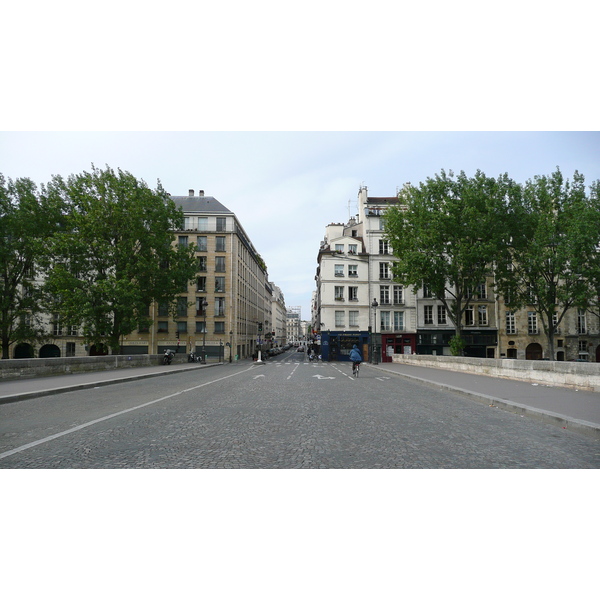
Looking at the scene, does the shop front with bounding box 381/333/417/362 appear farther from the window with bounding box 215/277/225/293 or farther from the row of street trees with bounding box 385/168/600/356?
the window with bounding box 215/277/225/293

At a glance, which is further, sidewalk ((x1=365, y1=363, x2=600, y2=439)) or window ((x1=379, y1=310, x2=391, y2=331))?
window ((x1=379, y1=310, x2=391, y2=331))

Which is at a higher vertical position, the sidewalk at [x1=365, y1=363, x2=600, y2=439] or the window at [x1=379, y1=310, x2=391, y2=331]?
the window at [x1=379, y1=310, x2=391, y2=331]

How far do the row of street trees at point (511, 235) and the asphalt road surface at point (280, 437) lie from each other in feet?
80.4

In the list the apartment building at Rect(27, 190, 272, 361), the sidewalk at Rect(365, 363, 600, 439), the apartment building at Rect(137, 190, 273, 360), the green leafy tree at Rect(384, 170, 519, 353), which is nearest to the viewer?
the sidewalk at Rect(365, 363, 600, 439)

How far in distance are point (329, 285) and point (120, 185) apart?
27456 mm

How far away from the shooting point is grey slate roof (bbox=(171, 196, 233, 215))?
59406 mm

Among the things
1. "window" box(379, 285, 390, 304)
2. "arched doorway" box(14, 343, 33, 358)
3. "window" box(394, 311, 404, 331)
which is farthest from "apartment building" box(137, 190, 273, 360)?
"window" box(394, 311, 404, 331)

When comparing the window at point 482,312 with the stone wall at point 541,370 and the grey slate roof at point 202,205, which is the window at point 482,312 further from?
the grey slate roof at point 202,205

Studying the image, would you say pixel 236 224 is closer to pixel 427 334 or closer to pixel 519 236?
pixel 427 334

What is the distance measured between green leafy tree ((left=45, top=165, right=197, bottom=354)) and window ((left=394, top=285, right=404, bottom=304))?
88.2 ft

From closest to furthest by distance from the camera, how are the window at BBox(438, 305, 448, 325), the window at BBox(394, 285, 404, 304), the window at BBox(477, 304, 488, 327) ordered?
the window at BBox(477, 304, 488, 327) < the window at BBox(438, 305, 448, 325) < the window at BBox(394, 285, 404, 304)

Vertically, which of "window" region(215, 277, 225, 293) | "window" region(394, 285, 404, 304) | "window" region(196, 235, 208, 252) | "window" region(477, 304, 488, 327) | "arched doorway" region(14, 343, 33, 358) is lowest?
"arched doorway" region(14, 343, 33, 358)

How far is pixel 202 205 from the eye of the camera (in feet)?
201

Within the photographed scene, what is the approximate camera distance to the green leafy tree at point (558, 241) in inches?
1190
